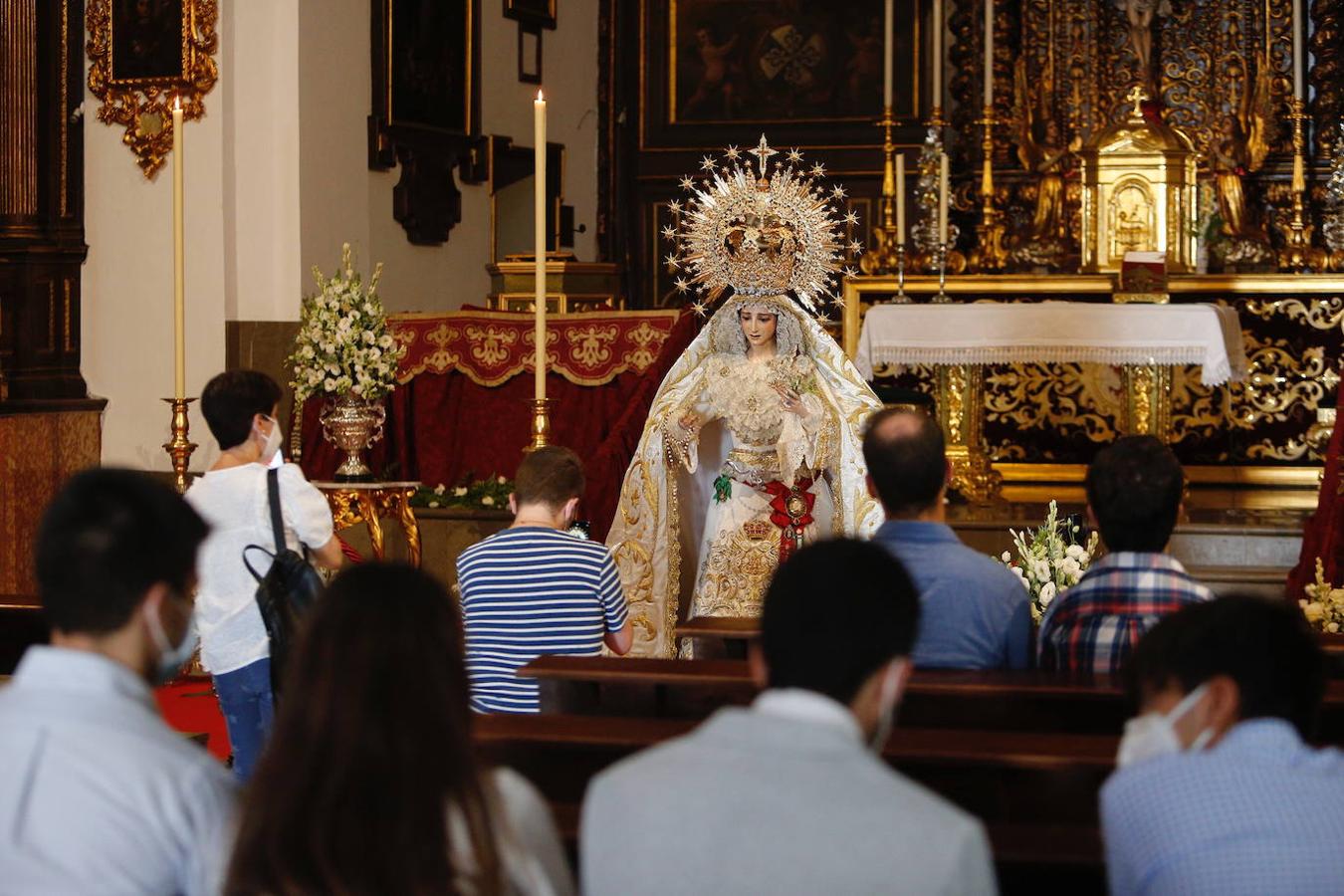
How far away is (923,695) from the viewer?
352 centimetres

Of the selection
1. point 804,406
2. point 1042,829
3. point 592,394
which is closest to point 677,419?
point 804,406

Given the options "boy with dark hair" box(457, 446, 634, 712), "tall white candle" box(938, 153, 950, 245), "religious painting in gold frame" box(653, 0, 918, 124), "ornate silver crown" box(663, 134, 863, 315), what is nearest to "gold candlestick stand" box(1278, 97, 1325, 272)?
"tall white candle" box(938, 153, 950, 245)

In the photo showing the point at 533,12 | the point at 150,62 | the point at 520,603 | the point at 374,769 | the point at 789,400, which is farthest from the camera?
the point at 533,12

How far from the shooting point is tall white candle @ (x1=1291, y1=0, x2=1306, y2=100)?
35.6 ft

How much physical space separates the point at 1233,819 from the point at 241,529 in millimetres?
2956

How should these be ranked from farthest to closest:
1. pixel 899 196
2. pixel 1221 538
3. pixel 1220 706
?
pixel 899 196 → pixel 1221 538 → pixel 1220 706

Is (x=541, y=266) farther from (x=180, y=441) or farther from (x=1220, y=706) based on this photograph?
(x=1220, y=706)

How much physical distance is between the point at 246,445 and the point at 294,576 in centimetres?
57

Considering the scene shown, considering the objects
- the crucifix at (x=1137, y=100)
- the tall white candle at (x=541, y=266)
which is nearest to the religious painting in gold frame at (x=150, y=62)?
the crucifix at (x=1137, y=100)

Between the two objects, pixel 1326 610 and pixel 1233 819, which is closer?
pixel 1233 819

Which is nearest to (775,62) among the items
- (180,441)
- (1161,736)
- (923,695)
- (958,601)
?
(180,441)

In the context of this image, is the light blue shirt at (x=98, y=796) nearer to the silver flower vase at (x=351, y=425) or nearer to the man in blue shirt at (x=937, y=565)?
the man in blue shirt at (x=937, y=565)

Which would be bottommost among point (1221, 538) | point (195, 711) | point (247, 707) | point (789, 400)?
point (195, 711)

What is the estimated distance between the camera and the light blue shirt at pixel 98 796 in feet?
7.36
